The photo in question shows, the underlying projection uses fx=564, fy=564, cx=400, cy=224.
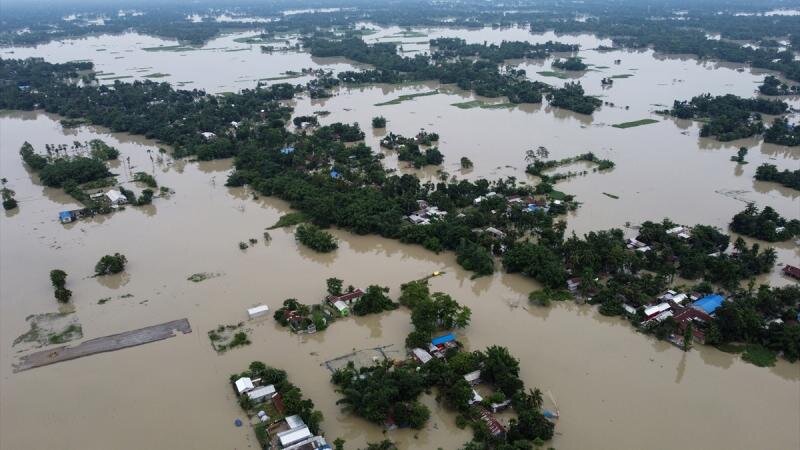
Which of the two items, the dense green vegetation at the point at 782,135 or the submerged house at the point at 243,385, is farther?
the dense green vegetation at the point at 782,135

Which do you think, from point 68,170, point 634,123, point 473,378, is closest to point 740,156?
point 634,123

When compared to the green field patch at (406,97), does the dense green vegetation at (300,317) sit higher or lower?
lower

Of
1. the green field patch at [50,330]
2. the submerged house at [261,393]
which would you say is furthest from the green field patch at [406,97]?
the submerged house at [261,393]

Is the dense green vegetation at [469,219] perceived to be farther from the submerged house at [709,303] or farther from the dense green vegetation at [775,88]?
the dense green vegetation at [775,88]

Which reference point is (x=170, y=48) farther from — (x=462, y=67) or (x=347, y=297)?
(x=347, y=297)

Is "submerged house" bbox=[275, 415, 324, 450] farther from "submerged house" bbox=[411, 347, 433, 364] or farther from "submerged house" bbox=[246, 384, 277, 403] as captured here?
"submerged house" bbox=[411, 347, 433, 364]
